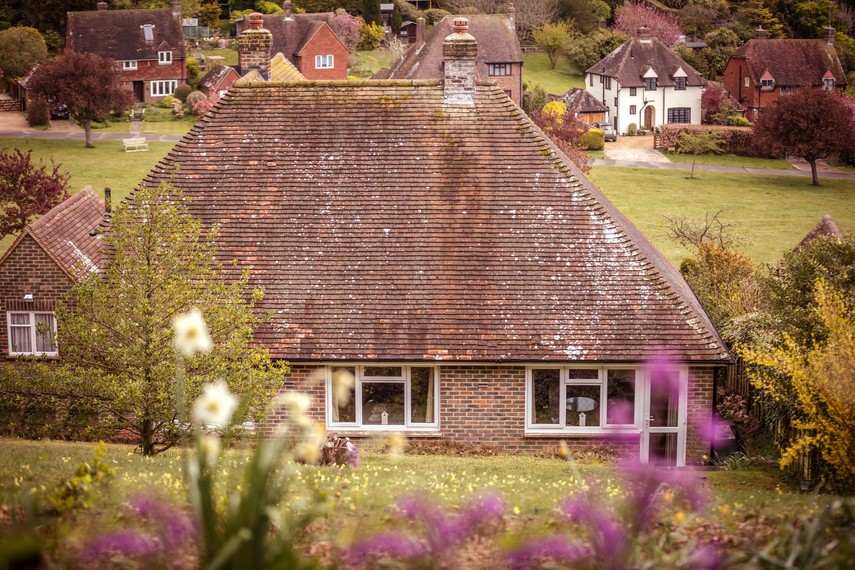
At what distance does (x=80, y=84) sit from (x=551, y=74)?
148 feet

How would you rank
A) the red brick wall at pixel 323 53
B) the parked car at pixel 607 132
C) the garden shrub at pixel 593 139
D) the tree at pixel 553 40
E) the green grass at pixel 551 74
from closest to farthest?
the garden shrub at pixel 593 139, the parked car at pixel 607 132, the red brick wall at pixel 323 53, the green grass at pixel 551 74, the tree at pixel 553 40

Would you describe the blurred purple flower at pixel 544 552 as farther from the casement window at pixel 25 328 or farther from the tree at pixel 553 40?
the tree at pixel 553 40

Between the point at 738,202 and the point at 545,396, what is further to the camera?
the point at 738,202

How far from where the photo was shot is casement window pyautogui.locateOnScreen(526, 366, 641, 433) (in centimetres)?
1883

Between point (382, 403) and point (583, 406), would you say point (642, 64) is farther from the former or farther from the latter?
point (382, 403)

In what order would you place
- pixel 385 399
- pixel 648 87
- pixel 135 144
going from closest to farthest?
pixel 385 399, pixel 135 144, pixel 648 87

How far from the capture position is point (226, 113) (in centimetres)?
2239

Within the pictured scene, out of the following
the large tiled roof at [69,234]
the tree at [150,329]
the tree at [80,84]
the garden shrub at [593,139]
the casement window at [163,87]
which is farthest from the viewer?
the casement window at [163,87]

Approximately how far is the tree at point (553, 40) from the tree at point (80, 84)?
44512 mm

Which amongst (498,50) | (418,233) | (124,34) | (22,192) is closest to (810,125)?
(498,50)

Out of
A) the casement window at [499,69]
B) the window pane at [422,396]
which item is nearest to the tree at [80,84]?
the casement window at [499,69]

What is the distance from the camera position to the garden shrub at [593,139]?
68875 millimetres

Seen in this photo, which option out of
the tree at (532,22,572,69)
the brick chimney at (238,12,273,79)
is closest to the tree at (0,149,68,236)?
the brick chimney at (238,12,273,79)

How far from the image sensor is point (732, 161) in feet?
232
